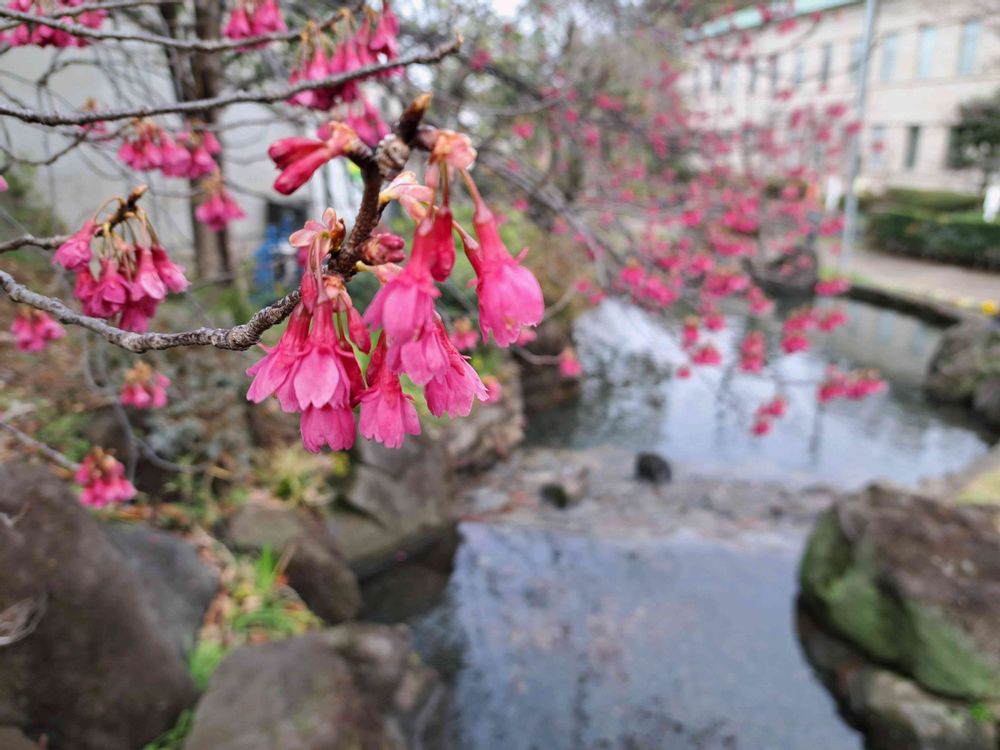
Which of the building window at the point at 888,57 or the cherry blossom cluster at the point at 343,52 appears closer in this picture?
the cherry blossom cluster at the point at 343,52

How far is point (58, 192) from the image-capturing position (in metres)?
6.87

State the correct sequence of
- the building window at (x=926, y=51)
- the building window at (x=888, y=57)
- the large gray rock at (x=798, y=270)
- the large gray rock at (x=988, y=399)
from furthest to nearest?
the building window at (x=888, y=57), the building window at (x=926, y=51), the large gray rock at (x=798, y=270), the large gray rock at (x=988, y=399)

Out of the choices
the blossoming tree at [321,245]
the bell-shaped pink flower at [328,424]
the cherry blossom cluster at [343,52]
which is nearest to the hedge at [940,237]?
the blossoming tree at [321,245]

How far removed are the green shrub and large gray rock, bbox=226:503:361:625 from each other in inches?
861

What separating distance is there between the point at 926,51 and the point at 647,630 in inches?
1109

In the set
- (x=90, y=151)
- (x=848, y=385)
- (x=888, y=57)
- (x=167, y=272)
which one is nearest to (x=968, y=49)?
(x=888, y=57)

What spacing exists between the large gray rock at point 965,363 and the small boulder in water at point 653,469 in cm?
517

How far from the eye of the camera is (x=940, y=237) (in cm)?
1658

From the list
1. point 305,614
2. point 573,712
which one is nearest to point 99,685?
point 305,614

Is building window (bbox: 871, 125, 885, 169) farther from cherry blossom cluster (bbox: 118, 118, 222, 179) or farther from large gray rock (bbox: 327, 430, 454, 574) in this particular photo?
cherry blossom cluster (bbox: 118, 118, 222, 179)

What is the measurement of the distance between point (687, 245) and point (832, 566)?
14.3 feet

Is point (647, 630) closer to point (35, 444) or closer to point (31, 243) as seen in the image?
point (35, 444)

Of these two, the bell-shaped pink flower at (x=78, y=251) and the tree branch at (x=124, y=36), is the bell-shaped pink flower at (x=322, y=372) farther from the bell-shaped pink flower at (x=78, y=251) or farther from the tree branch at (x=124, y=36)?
the tree branch at (x=124, y=36)

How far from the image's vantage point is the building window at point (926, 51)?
78.9 feet
